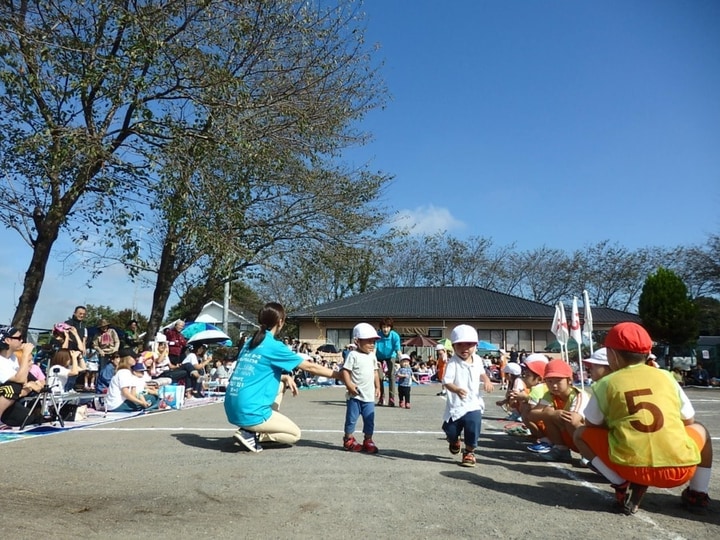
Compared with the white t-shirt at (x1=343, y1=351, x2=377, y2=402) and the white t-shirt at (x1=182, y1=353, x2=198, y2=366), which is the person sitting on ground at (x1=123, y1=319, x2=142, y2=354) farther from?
the white t-shirt at (x1=343, y1=351, x2=377, y2=402)

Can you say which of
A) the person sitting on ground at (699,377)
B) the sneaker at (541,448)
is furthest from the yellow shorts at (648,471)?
the person sitting on ground at (699,377)

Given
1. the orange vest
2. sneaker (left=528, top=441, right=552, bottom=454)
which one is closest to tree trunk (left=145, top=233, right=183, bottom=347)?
sneaker (left=528, top=441, right=552, bottom=454)

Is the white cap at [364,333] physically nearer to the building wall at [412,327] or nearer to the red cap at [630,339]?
the red cap at [630,339]

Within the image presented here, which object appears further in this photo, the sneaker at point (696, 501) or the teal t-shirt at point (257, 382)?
the teal t-shirt at point (257, 382)

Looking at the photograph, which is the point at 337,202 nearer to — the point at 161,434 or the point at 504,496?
the point at 161,434

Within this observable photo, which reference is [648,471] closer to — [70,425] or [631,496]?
[631,496]

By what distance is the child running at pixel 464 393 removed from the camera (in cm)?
601

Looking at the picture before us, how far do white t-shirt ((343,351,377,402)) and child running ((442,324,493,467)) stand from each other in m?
1.11

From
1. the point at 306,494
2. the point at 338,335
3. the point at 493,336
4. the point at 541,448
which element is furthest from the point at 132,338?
the point at 493,336

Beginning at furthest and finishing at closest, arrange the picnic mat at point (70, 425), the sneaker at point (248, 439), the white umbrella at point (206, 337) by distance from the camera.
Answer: the white umbrella at point (206, 337), the picnic mat at point (70, 425), the sneaker at point (248, 439)

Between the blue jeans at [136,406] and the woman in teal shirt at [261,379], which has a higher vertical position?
the woman in teal shirt at [261,379]

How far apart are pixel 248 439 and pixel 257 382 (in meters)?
0.65

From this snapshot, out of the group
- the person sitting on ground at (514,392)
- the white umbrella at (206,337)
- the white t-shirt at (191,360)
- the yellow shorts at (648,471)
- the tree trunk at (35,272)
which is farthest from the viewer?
the white umbrella at (206,337)

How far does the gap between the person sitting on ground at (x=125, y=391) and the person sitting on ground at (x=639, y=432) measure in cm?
881
